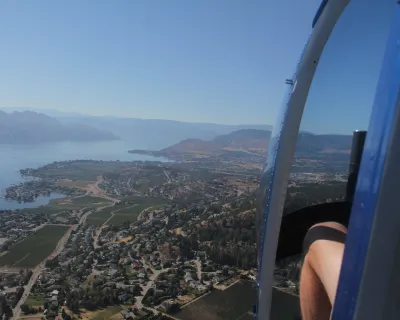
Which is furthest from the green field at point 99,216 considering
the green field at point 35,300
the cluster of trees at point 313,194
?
the cluster of trees at point 313,194

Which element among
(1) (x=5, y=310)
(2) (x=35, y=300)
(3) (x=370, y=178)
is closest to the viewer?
(3) (x=370, y=178)

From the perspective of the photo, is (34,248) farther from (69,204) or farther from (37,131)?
(37,131)

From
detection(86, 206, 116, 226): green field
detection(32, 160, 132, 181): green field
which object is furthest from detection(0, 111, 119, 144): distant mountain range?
detection(86, 206, 116, 226): green field

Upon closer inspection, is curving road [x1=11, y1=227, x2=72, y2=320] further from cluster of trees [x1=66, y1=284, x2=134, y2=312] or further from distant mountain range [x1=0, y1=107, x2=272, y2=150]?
distant mountain range [x1=0, y1=107, x2=272, y2=150]

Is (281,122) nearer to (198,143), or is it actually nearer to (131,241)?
(131,241)

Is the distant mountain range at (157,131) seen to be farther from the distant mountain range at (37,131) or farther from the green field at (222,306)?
the green field at (222,306)

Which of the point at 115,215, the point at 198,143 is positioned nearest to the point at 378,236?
the point at 115,215

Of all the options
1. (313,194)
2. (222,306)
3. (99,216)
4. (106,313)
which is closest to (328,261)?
(313,194)
